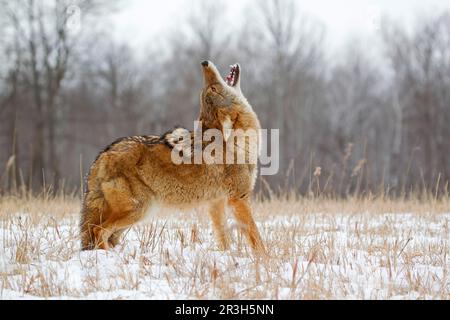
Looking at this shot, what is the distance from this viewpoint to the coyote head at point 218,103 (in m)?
5.68

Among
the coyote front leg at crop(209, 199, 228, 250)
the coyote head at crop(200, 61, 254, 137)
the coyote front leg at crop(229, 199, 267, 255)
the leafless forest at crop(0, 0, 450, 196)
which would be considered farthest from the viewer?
the leafless forest at crop(0, 0, 450, 196)

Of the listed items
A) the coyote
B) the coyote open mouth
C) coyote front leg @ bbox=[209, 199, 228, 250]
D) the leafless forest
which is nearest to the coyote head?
the coyote

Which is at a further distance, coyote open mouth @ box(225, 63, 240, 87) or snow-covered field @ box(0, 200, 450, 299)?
coyote open mouth @ box(225, 63, 240, 87)

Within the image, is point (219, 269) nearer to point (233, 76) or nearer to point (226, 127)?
point (226, 127)

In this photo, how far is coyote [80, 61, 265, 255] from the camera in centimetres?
491

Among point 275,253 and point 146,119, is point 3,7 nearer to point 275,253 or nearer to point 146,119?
point 146,119

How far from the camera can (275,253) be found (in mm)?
4816

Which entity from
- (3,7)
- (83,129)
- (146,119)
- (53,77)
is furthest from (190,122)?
(3,7)

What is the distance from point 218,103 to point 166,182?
3.83ft

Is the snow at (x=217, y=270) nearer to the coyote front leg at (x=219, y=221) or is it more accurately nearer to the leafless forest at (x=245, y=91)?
the coyote front leg at (x=219, y=221)

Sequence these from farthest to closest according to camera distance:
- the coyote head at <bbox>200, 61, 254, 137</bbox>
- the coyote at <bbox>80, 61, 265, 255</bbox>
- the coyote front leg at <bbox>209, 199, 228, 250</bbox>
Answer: the coyote head at <bbox>200, 61, 254, 137</bbox> → the coyote front leg at <bbox>209, 199, 228, 250</bbox> → the coyote at <bbox>80, 61, 265, 255</bbox>

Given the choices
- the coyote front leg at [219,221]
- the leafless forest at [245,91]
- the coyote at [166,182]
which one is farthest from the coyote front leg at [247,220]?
the leafless forest at [245,91]

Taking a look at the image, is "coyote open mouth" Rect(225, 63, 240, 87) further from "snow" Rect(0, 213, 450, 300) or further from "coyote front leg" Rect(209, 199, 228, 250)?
"snow" Rect(0, 213, 450, 300)

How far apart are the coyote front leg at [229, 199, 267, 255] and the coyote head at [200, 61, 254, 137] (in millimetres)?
879
